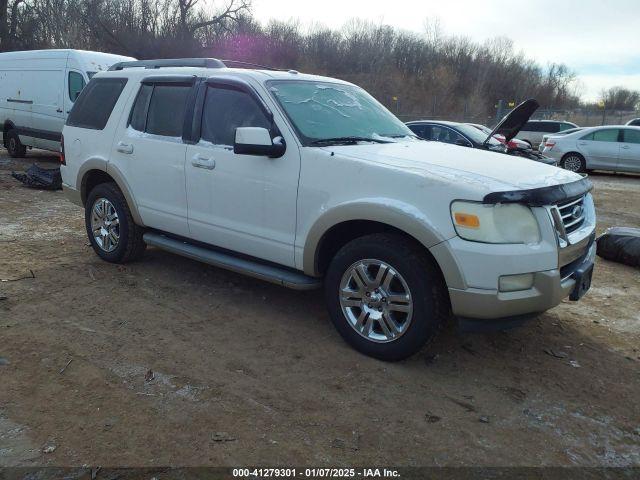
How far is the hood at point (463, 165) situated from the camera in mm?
3232

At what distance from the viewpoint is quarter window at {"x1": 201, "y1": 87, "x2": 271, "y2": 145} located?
4.15 metres

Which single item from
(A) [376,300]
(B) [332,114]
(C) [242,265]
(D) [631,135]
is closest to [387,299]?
(A) [376,300]

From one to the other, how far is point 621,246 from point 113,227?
5.47m

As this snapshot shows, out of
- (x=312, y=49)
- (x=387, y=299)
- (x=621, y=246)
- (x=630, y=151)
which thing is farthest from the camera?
(x=312, y=49)

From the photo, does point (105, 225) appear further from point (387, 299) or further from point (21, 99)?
point (21, 99)

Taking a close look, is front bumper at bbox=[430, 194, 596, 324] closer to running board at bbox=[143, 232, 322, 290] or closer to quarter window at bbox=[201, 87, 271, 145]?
running board at bbox=[143, 232, 322, 290]

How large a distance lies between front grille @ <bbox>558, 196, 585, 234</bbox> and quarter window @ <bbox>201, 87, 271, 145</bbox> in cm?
216

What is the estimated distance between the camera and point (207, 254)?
446cm

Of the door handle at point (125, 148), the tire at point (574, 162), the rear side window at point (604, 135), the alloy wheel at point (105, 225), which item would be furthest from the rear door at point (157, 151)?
the rear side window at point (604, 135)

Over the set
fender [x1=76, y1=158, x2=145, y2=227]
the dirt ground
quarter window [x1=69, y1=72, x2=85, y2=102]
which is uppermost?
quarter window [x1=69, y1=72, x2=85, y2=102]

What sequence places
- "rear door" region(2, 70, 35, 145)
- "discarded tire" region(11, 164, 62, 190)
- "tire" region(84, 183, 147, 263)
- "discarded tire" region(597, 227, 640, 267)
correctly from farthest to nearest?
1. "rear door" region(2, 70, 35, 145)
2. "discarded tire" region(11, 164, 62, 190)
3. "discarded tire" region(597, 227, 640, 267)
4. "tire" region(84, 183, 147, 263)

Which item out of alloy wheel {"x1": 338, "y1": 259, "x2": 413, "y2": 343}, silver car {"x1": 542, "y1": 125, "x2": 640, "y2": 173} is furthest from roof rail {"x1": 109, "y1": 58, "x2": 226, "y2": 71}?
silver car {"x1": 542, "y1": 125, "x2": 640, "y2": 173}

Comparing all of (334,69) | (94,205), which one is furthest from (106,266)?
(334,69)

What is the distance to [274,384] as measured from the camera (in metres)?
3.32
